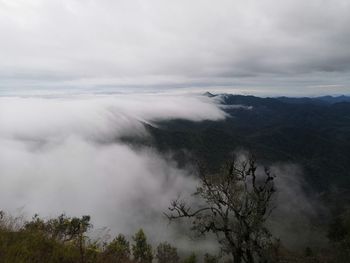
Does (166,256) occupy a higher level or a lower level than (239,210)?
lower

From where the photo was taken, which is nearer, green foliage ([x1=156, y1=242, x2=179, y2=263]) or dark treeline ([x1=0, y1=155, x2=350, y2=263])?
dark treeline ([x1=0, y1=155, x2=350, y2=263])

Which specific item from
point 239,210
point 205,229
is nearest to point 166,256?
point 205,229

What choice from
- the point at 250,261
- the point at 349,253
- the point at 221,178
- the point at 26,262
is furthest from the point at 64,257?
the point at 349,253

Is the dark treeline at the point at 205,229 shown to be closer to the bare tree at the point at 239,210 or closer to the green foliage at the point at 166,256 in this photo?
the bare tree at the point at 239,210

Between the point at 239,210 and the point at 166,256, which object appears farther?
the point at 166,256

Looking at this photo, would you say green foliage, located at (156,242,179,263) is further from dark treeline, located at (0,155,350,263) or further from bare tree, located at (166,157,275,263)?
bare tree, located at (166,157,275,263)

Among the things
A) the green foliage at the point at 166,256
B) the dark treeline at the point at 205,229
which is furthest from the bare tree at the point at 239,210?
the green foliage at the point at 166,256

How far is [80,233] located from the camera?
785 centimetres

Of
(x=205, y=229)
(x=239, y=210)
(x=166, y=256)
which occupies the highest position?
(x=239, y=210)

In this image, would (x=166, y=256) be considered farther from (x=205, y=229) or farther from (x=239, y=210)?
(x=239, y=210)

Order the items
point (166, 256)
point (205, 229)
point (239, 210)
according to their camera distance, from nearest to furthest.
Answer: point (239, 210), point (205, 229), point (166, 256)

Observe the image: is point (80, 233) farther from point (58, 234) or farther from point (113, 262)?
point (58, 234)

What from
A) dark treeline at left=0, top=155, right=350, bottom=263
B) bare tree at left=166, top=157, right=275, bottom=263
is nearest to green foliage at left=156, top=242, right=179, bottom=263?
dark treeline at left=0, top=155, right=350, bottom=263

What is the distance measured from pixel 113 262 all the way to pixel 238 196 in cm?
1410
